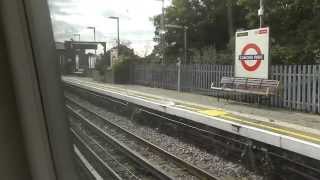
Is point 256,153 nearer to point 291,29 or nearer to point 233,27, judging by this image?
point 233,27

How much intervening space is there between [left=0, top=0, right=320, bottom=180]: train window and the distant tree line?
1.0 inches

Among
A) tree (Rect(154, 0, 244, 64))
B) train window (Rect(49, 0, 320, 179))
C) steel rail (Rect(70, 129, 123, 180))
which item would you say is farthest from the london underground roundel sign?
steel rail (Rect(70, 129, 123, 180))

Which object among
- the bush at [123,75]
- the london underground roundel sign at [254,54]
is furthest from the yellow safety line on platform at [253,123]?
the bush at [123,75]

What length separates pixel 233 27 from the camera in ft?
25.6

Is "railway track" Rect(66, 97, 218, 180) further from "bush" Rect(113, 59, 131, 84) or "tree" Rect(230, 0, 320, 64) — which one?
"tree" Rect(230, 0, 320, 64)

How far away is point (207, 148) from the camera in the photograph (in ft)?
22.6

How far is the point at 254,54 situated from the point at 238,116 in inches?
148

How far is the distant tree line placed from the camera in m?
6.26

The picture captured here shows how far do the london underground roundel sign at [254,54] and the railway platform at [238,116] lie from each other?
87 cm

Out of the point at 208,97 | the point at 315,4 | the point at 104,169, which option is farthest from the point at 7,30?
the point at 315,4

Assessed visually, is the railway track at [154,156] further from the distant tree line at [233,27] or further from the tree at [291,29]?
the tree at [291,29]

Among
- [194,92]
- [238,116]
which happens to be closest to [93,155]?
[238,116]

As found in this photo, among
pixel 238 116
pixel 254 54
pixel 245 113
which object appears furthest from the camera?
pixel 254 54

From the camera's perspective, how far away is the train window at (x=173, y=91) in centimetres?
192
